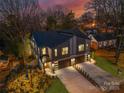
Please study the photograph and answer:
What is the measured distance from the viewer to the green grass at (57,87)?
992 inches

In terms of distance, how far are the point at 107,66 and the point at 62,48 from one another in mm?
10911

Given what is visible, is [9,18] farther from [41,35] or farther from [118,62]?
[118,62]

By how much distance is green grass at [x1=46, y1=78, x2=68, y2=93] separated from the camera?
25.2 m

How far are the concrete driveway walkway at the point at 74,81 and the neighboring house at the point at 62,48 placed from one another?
2.20 m

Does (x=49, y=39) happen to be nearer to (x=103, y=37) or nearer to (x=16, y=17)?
(x=16, y=17)

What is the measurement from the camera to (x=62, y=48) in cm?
3328

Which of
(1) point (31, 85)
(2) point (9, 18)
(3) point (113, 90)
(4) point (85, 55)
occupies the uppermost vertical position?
(2) point (9, 18)

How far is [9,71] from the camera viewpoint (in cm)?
3456

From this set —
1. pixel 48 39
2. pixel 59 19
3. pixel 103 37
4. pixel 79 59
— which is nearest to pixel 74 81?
pixel 79 59

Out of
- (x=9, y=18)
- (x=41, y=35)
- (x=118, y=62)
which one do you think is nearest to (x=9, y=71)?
(x=41, y=35)

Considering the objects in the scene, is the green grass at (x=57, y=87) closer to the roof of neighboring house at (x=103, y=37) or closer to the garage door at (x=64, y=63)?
the garage door at (x=64, y=63)

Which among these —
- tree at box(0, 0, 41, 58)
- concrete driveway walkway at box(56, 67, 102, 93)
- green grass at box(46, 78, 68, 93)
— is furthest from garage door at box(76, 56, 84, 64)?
tree at box(0, 0, 41, 58)

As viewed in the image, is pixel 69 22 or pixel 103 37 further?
pixel 69 22

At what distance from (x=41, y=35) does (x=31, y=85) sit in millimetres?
14714
